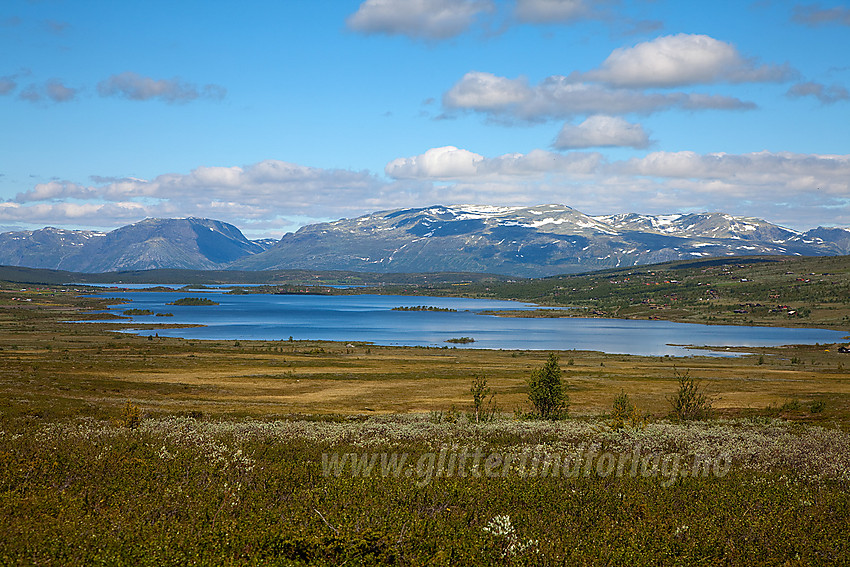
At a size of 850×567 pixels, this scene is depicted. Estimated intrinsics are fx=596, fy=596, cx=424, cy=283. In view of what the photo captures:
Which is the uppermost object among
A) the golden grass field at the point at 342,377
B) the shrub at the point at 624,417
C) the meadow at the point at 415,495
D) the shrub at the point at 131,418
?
the meadow at the point at 415,495

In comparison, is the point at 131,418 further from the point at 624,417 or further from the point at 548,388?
the point at 548,388

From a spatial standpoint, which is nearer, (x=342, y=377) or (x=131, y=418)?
(x=131, y=418)

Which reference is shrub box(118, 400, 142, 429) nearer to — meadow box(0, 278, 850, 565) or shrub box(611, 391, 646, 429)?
meadow box(0, 278, 850, 565)

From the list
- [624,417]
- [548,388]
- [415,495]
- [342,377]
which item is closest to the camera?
[415,495]

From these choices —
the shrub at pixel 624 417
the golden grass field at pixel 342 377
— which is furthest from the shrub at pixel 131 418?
the shrub at pixel 624 417

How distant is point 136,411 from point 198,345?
4342 inches

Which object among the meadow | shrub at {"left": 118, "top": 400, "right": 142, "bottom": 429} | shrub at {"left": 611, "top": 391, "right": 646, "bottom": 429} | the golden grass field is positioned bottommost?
the golden grass field

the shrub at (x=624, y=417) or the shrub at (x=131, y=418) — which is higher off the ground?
the shrub at (x=131, y=418)

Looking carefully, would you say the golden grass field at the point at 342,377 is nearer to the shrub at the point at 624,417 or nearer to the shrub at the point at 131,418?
the shrub at the point at 131,418

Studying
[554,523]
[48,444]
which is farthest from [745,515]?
[48,444]

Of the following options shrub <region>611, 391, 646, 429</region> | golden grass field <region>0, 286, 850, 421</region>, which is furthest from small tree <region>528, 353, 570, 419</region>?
shrub <region>611, 391, 646, 429</region>

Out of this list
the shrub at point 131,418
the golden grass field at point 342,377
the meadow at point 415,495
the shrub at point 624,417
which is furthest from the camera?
the golden grass field at point 342,377

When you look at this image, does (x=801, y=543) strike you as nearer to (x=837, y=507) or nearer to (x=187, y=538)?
(x=837, y=507)

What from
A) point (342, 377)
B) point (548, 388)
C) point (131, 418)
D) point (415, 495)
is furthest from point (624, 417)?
point (342, 377)
